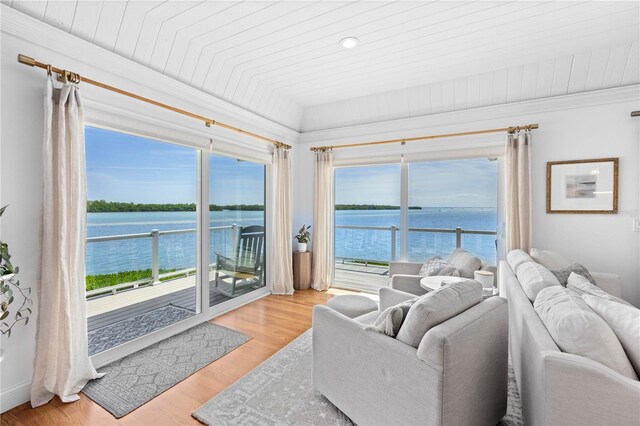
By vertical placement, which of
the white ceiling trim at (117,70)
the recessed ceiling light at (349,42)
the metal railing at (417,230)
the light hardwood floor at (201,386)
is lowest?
the light hardwood floor at (201,386)

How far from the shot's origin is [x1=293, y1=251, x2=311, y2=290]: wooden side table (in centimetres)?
466

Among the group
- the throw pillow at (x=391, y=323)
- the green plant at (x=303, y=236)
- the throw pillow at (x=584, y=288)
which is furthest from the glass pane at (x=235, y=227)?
the throw pillow at (x=584, y=288)

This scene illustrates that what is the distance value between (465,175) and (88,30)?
430 centimetres

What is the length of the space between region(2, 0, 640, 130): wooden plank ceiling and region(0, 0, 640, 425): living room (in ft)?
0.08

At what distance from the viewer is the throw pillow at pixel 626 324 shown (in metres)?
1.12

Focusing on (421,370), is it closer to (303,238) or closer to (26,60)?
(26,60)

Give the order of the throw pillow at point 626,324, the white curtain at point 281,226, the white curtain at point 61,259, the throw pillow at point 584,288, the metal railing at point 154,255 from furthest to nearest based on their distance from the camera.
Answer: the white curtain at point 281,226
the metal railing at point 154,255
the white curtain at point 61,259
the throw pillow at point 584,288
the throw pillow at point 626,324

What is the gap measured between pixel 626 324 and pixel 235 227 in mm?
3703

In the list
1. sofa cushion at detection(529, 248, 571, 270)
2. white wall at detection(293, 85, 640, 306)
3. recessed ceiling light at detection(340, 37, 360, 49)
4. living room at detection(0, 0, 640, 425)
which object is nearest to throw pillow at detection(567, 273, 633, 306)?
living room at detection(0, 0, 640, 425)

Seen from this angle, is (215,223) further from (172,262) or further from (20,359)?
(20,359)

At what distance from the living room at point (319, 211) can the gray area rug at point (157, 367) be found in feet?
0.08

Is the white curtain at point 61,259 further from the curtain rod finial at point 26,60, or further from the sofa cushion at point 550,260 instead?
the sofa cushion at point 550,260

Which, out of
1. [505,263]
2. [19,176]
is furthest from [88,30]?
[505,263]

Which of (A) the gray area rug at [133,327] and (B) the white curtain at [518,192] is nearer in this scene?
(A) the gray area rug at [133,327]
